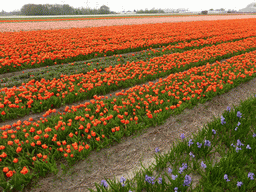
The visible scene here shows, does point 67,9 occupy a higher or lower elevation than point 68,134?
higher

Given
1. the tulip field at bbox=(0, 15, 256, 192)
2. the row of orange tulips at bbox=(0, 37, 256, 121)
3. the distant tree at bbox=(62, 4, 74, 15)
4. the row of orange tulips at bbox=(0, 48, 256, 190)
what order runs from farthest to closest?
1. the distant tree at bbox=(62, 4, 74, 15)
2. the row of orange tulips at bbox=(0, 37, 256, 121)
3. the row of orange tulips at bbox=(0, 48, 256, 190)
4. the tulip field at bbox=(0, 15, 256, 192)

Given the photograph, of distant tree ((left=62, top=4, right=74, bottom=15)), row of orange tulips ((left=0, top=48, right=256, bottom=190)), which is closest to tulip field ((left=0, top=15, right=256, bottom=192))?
row of orange tulips ((left=0, top=48, right=256, bottom=190))

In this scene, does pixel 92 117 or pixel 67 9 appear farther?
pixel 67 9

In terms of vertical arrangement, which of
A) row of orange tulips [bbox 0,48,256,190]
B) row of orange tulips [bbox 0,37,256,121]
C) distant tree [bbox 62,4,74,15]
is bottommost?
→ row of orange tulips [bbox 0,48,256,190]

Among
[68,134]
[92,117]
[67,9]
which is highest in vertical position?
[67,9]

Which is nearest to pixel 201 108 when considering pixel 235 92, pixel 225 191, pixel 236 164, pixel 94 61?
pixel 235 92

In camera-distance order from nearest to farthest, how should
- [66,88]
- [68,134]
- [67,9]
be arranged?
[68,134]
[66,88]
[67,9]

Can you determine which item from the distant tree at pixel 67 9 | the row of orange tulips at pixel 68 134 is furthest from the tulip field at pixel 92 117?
the distant tree at pixel 67 9

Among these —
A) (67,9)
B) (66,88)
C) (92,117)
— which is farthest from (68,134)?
(67,9)

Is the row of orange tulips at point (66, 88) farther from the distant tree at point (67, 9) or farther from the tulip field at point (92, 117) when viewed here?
the distant tree at point (67, 9)

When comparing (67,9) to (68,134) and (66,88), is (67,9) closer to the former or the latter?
(66,88)

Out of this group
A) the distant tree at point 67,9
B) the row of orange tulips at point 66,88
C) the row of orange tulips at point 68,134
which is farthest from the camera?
the distant tree at point 67,9

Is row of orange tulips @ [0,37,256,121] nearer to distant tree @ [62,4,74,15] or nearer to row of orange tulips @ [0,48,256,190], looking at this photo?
row of orange tulips @ [0,48,256,190]

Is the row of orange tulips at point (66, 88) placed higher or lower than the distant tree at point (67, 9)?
lower
